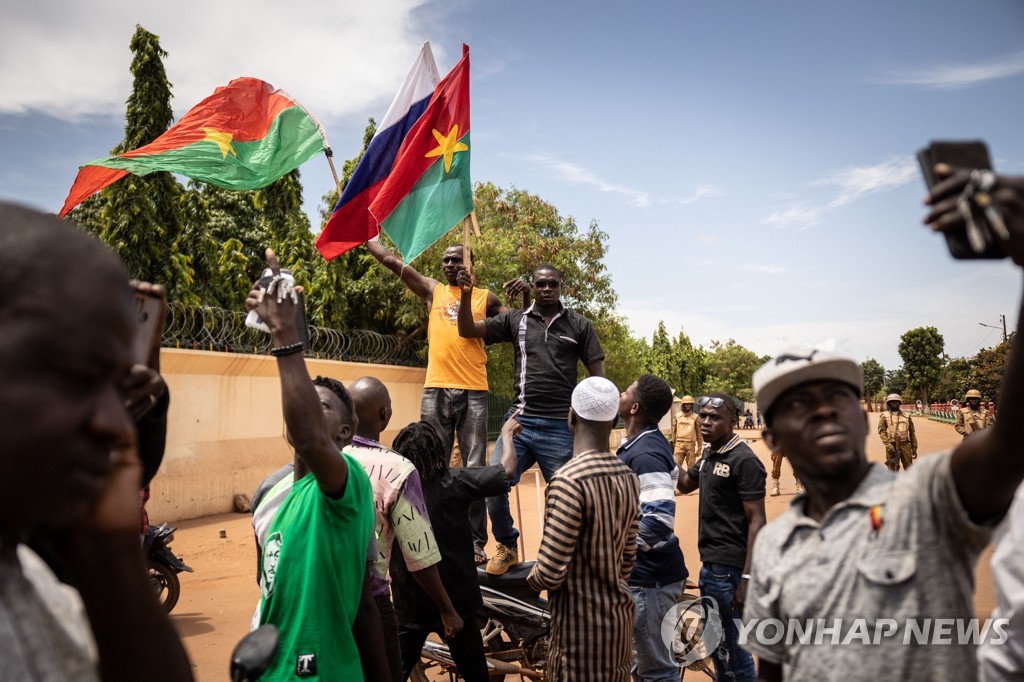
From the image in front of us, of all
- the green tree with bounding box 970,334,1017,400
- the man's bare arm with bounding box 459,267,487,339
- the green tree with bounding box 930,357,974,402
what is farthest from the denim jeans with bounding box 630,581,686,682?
the green tree with bounding box 930,357,974,402

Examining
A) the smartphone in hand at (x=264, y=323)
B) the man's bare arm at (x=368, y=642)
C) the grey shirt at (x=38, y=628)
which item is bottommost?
the man's bare arm at (x=368, y=642)

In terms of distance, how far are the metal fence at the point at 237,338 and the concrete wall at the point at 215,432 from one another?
1.06 ft

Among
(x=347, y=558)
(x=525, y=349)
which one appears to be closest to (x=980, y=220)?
(x=347, y=558)

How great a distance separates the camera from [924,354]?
82375 mm

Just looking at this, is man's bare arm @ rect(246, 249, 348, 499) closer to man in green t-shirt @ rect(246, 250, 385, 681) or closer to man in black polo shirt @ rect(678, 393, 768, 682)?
man in green t-shirt @ rect(246, 250, 385, 681)

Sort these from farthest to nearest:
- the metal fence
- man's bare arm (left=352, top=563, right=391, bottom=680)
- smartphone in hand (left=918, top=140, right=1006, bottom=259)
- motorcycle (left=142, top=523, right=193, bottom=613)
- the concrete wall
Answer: the metal fence → the concrete wall → motorcycle (left=142, top=523, right=193, bottom=613) → man's bare arm (left=352, top=563, right=391, bottom=680) → smartphone in hand (left=918, top=140, right=1006, bottom=259)

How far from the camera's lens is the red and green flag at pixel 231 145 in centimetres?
637

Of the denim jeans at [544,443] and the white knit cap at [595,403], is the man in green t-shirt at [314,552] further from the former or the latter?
the denim jeans at [544,443]

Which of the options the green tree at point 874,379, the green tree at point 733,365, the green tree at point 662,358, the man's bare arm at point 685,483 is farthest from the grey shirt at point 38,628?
the green tree at point 874,379

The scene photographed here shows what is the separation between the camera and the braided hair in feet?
14.6

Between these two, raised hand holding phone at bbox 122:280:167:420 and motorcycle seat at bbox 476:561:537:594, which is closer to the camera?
raised hand holding phone at bbox 122:280:167:420

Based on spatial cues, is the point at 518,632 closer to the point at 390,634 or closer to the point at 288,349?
the point at 390,634

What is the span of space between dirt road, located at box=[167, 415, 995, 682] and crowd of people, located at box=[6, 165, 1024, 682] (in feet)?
3.82

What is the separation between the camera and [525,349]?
6410 millimetres
